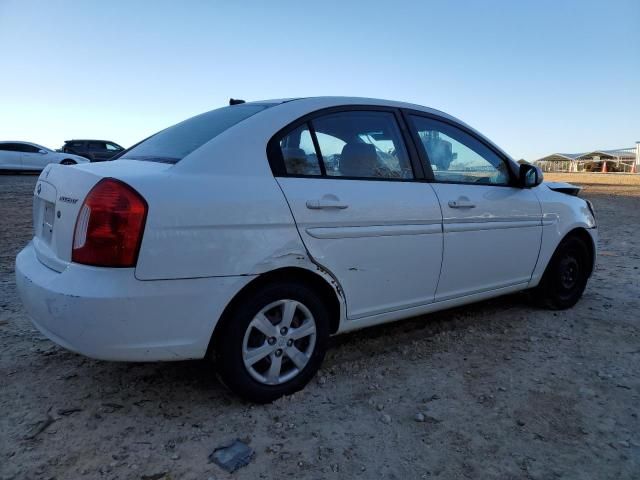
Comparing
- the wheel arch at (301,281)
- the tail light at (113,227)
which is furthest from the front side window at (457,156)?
the tail light at (113,227)

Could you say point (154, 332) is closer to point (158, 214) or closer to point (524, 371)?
point (158, 214)

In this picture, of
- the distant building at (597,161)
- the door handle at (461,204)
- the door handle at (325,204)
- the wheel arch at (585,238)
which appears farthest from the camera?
the distant building at (597,161)

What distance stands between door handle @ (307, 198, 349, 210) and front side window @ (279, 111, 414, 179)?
7.2 inches

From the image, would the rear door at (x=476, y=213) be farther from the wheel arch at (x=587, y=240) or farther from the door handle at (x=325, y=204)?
the door handle at (x=325, y=204)

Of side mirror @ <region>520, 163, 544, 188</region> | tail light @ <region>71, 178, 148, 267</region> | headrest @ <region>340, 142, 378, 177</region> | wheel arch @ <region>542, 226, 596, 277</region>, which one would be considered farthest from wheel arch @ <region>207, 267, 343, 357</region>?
wheel arch @ <region>542, 226, 596, 277</region>

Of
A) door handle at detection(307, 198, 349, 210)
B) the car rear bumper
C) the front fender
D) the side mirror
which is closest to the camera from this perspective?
the car rear bumper

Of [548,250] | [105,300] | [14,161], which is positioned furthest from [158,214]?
[14,161]

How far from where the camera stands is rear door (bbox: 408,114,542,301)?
3.27 meters

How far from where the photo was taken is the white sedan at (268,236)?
214 cm

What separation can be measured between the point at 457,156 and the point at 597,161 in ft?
228

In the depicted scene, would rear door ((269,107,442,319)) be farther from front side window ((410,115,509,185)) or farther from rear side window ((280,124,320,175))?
front side window ((410,115,509,185))

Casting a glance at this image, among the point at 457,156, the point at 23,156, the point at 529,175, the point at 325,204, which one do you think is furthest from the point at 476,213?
the point at 23,156

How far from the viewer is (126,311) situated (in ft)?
6.91

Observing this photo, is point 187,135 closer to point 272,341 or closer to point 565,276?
point 272,341
